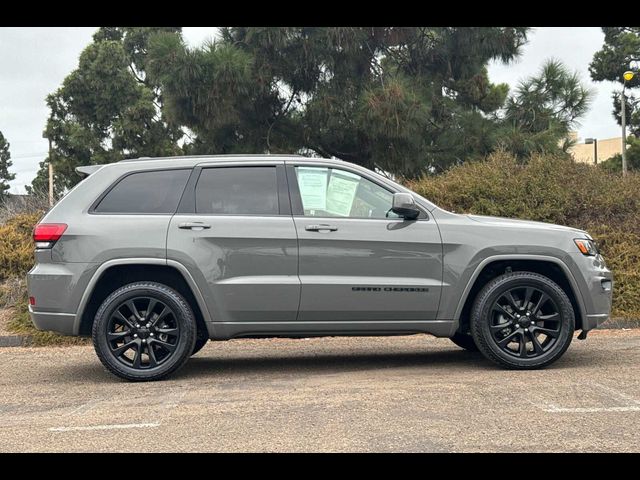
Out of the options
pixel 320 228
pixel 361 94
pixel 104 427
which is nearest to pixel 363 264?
pixel 320 228

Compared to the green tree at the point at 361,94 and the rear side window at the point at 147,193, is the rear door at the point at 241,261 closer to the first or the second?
the rear side window at the point at 147,193

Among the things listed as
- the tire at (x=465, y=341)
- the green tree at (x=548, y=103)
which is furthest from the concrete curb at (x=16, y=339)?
the green tree at (x=548, y=103)

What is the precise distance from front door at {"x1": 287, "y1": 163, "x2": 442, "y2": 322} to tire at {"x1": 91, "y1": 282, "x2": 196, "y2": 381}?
38.8 inches

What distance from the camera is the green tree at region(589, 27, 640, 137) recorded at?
1176 inches

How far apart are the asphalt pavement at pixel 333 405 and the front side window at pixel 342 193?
4.60ft

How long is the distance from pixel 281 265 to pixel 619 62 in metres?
27.4

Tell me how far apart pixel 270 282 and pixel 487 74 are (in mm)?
11319

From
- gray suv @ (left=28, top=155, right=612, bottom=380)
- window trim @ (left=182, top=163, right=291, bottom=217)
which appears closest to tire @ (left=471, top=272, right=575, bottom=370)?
gray suv @ (left=28, top=155, right=612, bottom=380)

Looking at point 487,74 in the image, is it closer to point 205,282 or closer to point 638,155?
point 205,282

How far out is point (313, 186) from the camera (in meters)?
6.73

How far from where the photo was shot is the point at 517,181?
11.7 m

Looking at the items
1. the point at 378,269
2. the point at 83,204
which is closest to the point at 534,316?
the point at 378,269

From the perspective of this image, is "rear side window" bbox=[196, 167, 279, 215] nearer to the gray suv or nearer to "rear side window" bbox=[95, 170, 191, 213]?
the gray suv
